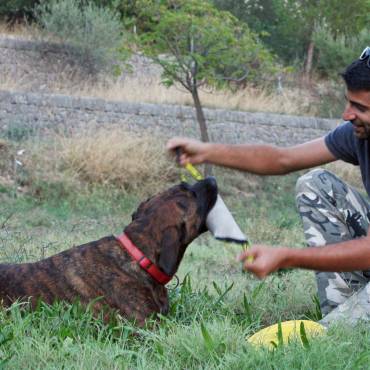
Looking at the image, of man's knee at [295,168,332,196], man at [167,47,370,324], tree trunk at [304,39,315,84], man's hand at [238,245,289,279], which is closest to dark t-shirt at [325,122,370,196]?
man at [167,47,370,324]

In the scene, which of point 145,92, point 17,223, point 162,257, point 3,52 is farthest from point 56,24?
point 162,257

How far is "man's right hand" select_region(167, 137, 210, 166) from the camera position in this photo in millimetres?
4570

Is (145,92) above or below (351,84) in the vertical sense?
below

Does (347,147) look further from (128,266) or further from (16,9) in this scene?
(16,9)

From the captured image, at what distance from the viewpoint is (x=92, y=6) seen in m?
24.0

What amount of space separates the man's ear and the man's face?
110cm

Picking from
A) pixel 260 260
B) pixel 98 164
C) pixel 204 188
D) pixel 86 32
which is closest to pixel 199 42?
pixel 98 164

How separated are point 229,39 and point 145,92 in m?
4.07

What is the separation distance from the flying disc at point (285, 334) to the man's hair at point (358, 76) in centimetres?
123

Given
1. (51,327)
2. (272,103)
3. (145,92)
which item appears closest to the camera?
(51,327)

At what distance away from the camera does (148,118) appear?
55.3 feet

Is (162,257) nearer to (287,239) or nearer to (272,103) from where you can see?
(287,239)

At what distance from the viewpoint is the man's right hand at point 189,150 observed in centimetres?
457

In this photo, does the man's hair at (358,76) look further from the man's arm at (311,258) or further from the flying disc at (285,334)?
the flying disc at (285,334)
